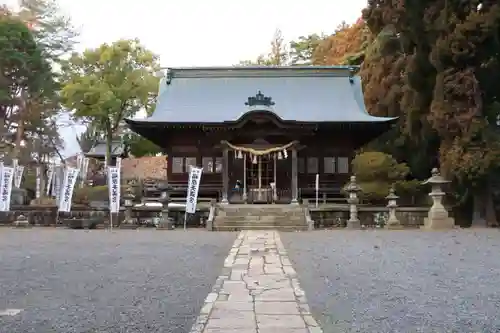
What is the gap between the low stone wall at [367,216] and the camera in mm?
17553

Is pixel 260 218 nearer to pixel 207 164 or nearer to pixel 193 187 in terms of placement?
pixel 193 187

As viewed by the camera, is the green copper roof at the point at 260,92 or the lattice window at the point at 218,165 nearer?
the lattice window at the point at 218,165

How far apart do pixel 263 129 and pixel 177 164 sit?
425 centimetres

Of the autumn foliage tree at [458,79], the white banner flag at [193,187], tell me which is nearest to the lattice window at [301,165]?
the autumn foliage tree at [458,79]

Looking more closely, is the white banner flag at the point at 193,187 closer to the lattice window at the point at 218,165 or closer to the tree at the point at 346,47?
the lattice window at the point at 218,165

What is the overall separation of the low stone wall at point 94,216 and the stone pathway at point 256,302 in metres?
9.43

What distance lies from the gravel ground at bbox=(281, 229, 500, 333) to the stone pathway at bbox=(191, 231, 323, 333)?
21 centimetres

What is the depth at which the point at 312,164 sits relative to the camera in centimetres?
2206

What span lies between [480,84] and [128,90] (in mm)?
19934

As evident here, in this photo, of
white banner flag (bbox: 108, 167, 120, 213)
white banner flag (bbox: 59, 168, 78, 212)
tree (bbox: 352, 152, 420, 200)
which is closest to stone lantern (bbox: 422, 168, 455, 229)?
tree (bbox: 352, 152, 420, 200)

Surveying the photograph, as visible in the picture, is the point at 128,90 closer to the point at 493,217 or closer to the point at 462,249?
the point at 493,217

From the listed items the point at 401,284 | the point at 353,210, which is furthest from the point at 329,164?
the point at 401,284

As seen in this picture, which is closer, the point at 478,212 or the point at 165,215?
the point at 165,215

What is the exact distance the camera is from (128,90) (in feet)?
98.7
